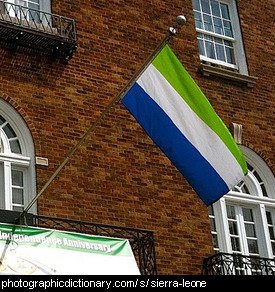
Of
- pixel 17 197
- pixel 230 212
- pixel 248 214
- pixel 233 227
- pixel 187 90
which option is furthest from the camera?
pixel 248 214

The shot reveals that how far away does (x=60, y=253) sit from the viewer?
13.1 metres

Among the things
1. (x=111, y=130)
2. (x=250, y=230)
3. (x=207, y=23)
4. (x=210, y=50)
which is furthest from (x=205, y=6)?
(x=250, y=230)

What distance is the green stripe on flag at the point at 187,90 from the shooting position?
1347cm

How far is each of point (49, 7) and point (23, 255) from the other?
19.3 ft

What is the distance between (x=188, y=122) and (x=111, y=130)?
3.04 m

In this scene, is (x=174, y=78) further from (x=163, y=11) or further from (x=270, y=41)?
(x=270, y=41)

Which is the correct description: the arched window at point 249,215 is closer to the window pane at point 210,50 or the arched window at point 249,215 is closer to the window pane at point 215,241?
the window pane at point 215,241

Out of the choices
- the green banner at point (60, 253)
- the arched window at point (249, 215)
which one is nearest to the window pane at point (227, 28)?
the arched window at point (249, 215)

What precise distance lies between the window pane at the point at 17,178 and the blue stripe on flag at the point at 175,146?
2732 mm

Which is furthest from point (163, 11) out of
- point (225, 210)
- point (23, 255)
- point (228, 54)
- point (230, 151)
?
point (23, 255)

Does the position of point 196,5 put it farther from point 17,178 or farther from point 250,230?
point 17,178

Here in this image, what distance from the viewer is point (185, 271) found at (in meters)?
15.6

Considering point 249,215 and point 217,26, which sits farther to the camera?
point 217,26

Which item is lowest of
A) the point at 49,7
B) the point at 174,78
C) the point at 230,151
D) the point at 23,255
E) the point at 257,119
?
the point at 23,255
